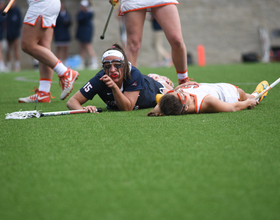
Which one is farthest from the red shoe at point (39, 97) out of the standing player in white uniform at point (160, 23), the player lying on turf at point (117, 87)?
the standing player in white uniform at point (160, 23)

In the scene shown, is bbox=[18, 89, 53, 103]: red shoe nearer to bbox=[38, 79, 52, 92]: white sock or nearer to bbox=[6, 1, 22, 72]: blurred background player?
bbox=[38, 79, 52, 92]: white sock

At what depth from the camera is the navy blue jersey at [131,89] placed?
Result: 10.6 ft

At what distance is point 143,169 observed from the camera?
5.23 ft

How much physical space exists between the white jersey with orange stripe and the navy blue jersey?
397 mm

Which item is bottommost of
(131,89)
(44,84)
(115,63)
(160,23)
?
(44,84)

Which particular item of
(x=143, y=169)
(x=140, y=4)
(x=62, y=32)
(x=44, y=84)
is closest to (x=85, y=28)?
(x=62, y=32)

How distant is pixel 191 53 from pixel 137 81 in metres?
12.0

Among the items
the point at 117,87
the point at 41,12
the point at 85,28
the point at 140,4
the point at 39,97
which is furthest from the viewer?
the point at 85,28

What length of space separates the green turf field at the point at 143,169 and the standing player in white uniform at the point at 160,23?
4.26 ft

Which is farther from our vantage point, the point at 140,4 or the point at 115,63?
the point at 140,4

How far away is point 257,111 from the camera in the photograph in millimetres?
2969

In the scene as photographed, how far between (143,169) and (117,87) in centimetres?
151

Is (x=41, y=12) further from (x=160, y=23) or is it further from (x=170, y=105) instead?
(x=170, y=105)

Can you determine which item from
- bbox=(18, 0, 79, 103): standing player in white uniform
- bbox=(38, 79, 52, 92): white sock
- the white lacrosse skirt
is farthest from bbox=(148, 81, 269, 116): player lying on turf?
bbox=(38, 79, 52, 92): white sock
